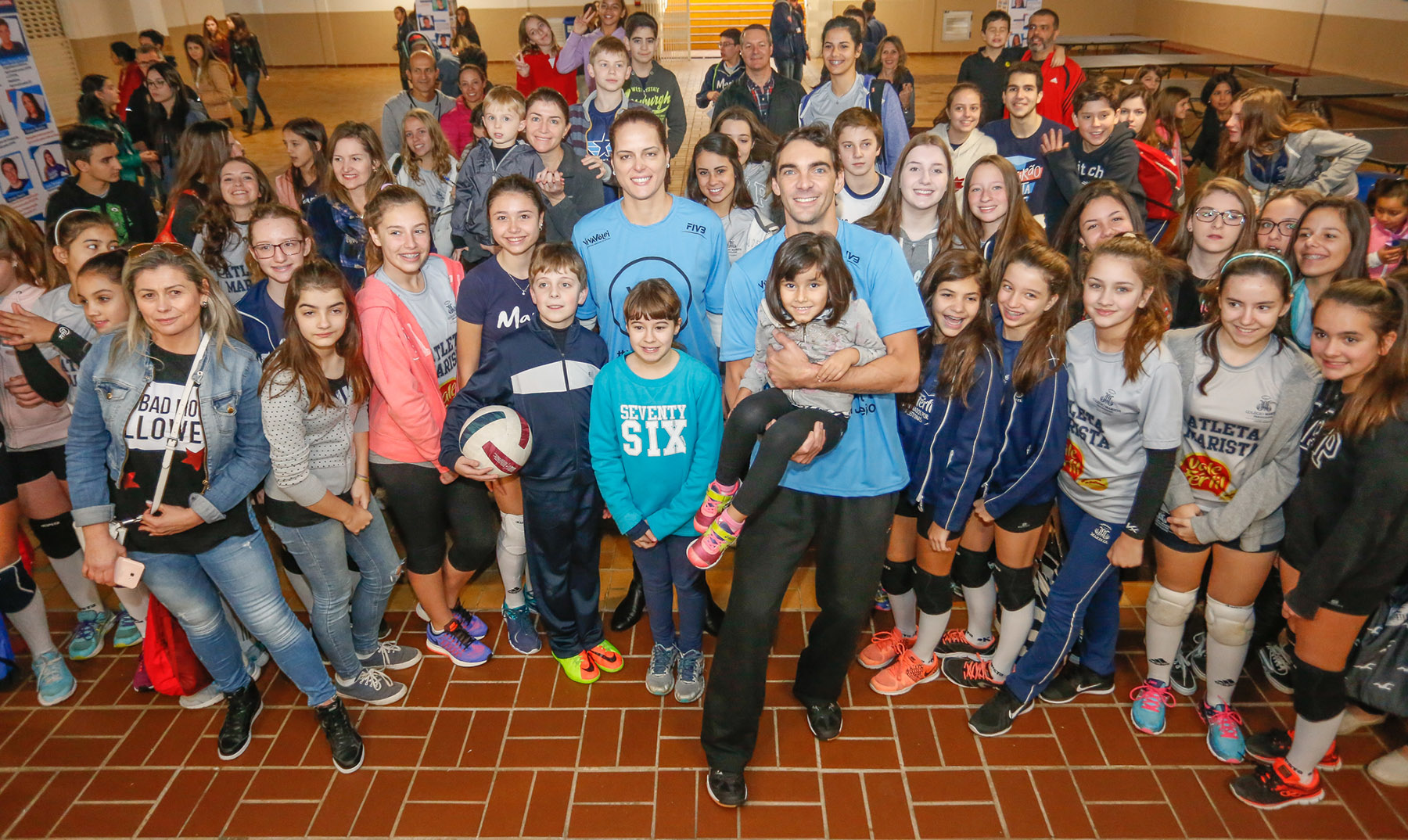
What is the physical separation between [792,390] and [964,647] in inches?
65.2

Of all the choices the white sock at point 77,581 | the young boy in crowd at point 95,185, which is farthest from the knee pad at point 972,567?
the young boy in crowd at point 95,185

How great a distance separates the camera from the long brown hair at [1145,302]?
2.82 meters

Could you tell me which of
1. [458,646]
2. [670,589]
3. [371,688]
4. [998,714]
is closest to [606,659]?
[670,589]

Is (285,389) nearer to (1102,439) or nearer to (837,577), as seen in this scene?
(837,577)

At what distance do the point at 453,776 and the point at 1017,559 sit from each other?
2341 millimetres

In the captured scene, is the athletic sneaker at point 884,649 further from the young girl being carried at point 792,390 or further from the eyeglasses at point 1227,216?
the eyeglasses at point 1227,216

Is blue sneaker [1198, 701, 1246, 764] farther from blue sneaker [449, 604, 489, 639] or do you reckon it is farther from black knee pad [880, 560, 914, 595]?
blue sneaker [449, 604, 489, 639]

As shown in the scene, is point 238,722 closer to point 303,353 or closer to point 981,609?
point 303,353

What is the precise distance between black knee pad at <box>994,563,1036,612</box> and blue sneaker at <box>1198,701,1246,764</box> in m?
0.80

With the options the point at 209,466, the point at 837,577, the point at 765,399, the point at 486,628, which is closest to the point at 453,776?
the point at 486,628

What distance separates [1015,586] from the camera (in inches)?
125

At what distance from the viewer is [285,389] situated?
2826 mm

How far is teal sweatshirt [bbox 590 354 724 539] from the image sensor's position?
298cm

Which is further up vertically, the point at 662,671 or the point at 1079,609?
the point at 1079,609
